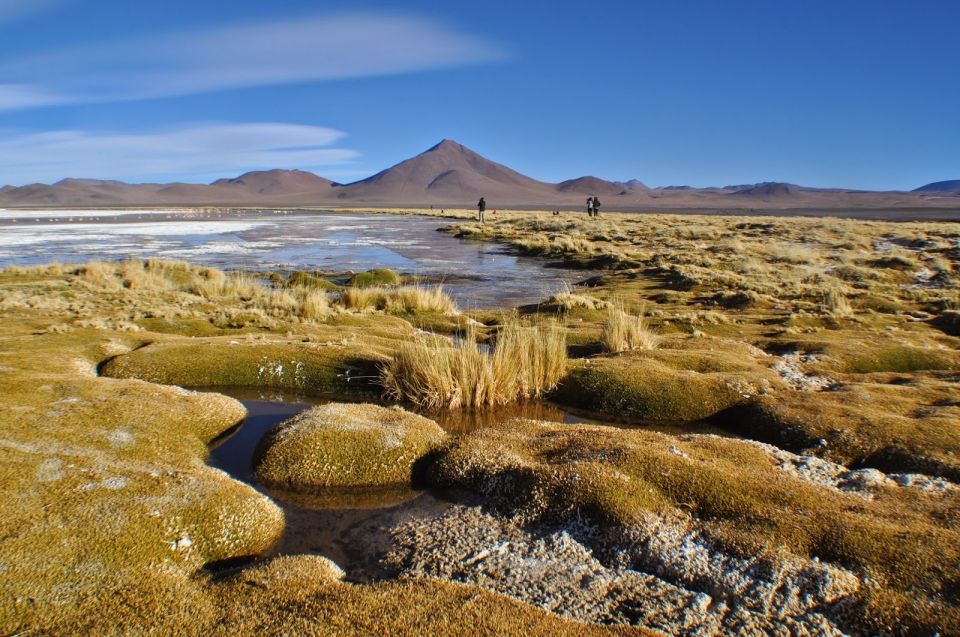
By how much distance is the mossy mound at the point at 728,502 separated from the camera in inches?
224

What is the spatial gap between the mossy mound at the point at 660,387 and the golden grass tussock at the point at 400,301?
900 centimetres

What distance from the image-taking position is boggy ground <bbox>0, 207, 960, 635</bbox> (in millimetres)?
5391

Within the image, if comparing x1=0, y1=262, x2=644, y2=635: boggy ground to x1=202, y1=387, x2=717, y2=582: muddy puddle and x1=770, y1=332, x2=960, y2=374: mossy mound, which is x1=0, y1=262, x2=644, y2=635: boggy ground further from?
x1=770, y1=332, x2=960, y2=374: mossy mound

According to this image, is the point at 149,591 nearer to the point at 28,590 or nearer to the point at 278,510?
the point at 28,590

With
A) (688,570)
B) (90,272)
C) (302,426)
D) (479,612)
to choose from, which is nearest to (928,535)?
(688,570)

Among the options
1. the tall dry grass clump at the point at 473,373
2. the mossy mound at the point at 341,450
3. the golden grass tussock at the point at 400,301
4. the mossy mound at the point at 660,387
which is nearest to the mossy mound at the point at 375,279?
the golden grass tussock at the point at 400,301

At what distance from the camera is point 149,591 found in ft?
17.7

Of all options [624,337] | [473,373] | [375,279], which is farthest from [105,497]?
[375,279]

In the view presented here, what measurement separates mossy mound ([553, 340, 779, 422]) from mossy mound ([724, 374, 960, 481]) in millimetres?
570

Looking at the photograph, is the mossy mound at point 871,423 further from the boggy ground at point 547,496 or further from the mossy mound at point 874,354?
the mossy mound at point 874,354

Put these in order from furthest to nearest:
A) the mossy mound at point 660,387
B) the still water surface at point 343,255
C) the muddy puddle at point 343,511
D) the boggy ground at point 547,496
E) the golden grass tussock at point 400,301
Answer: the still water surface at point 343,255
the golden grass tussock at point 400,301
the mossy mound at point 660,387
the muddy puddle at point 343,511
the boggy ground at point 547,496

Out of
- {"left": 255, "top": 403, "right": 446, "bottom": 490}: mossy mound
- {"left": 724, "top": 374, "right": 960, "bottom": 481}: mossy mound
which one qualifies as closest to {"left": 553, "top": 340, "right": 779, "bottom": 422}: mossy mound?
{"left": 724, "top": 374, "right": 960, "bottom": 481}: mossy mound

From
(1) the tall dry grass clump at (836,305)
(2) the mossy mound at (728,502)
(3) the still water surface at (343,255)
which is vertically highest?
(2) the mossy mound at (728,502)

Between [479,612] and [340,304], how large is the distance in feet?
61.6
